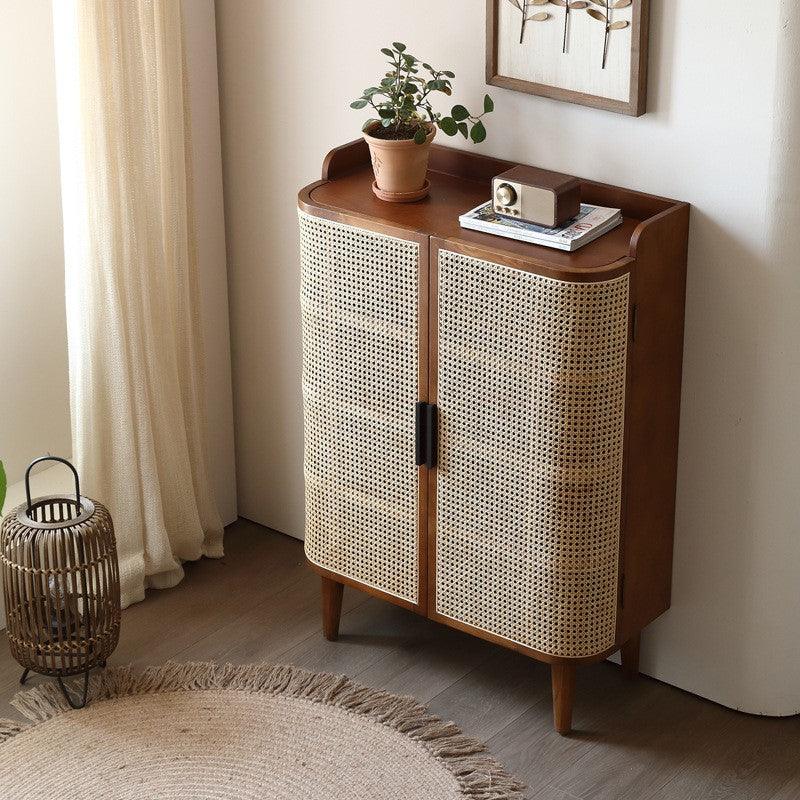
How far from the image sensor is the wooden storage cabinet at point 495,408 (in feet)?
7.70

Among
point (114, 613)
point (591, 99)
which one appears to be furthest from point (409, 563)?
point (591, 99)

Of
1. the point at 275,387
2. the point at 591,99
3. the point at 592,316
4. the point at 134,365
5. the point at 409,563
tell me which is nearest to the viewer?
the point at 592,316

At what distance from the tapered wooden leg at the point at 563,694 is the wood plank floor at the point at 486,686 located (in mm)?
27

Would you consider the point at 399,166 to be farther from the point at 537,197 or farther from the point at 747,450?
the point at 747,450

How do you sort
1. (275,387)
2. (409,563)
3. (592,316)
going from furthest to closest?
(275,387), (409,563), (592,316)

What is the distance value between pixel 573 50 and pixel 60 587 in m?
1.45

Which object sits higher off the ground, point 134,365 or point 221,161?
point 221,161

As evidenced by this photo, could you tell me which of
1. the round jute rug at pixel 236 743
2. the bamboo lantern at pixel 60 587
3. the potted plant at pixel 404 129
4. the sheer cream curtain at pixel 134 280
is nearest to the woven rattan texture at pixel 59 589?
the bamboo lantern at pixel 60 587

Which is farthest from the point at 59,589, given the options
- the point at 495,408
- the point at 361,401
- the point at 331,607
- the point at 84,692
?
the point at 495,408

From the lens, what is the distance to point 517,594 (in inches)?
101

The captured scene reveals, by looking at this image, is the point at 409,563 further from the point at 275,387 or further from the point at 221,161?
the point at 221,161

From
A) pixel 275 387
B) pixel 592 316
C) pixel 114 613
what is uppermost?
pixel 592 316

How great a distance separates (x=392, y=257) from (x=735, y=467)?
0.74 metres

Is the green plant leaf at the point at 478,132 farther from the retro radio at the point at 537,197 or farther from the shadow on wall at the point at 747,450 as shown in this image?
the shadow on wall at the point at 747,450
